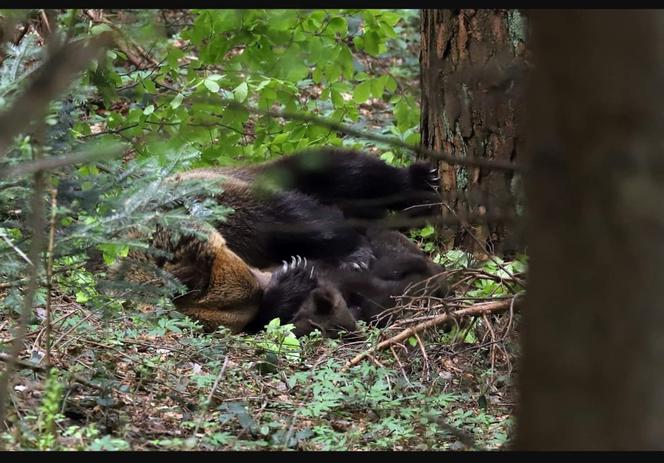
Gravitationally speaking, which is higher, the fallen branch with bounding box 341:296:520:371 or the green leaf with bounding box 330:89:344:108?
the green leaf with bounding box 330:89:344:108

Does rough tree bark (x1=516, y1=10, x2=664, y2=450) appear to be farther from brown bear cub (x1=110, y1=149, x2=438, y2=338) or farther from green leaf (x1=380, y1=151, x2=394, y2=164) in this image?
green leaf (x1=380, y1=151, x2=394, y2=164)

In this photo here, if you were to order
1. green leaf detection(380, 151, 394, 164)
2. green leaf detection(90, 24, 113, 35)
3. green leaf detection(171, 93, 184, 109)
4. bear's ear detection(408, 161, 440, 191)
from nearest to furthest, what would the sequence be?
green leaf detection(171, 93, 184, 109), green leaf detection(90, 24, 113, 35), bear's ear detection(408, 161, 440, 191), green leaf detection(380, 151, 394, 164)

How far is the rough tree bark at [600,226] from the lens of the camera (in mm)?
1829

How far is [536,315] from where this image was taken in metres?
1.99

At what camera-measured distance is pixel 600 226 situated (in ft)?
6.14

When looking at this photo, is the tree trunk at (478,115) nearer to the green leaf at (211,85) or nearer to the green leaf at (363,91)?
the green leaf at (363,91)

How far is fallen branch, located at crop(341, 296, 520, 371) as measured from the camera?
16.9ft

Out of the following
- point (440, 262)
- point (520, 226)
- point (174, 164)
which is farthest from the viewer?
point (440, 262)

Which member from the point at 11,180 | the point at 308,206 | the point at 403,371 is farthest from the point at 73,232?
the point at 308,206

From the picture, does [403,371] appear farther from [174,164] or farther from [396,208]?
[396,208]

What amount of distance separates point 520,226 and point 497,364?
2.77 meters

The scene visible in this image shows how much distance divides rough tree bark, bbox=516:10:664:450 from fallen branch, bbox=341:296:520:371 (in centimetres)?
318

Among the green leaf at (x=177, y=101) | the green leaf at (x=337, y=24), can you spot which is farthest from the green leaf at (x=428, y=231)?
the green leaf at (x=177, y=101)

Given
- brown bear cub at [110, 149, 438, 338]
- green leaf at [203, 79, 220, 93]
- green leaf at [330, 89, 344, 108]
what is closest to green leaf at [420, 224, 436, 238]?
brown bear cub at [110, 149, 438, 338]
